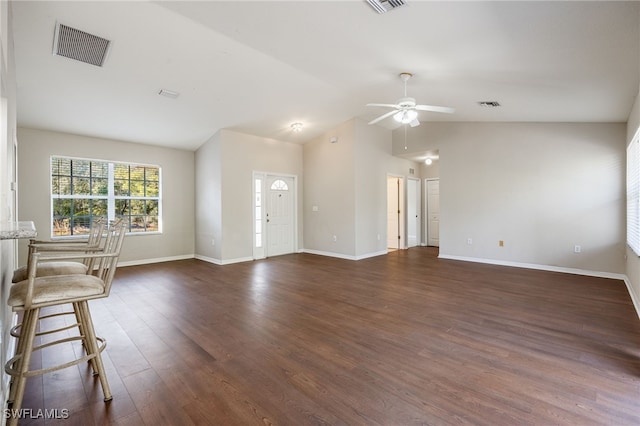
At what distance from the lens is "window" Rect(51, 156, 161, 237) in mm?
5398

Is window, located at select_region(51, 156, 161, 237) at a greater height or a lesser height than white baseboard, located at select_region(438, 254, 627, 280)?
greater

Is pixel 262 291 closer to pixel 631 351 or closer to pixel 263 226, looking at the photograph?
pixel 263 226

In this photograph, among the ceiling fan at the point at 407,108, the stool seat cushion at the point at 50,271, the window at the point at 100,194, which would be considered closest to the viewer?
the stool seat cushion at the point at 50,271

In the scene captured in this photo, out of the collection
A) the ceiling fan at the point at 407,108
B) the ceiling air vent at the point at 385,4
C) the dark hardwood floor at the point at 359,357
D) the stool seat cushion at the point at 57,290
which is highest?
the ceiling air vent at the point at 385,4

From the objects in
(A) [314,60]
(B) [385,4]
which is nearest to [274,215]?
(A) [314,60]

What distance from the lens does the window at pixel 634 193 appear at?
11.8ft

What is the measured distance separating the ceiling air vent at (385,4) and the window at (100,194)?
18.4 feet

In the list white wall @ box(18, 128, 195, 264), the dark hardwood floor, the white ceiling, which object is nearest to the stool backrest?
the dark hardwood floor

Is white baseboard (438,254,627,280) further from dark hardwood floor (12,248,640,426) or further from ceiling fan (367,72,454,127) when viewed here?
ceiling fan (367,72,454,127)

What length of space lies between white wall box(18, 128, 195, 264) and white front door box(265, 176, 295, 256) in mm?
1756

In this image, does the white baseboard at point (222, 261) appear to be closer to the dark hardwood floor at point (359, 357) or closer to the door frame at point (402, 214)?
the dark hardwood floor at point (359, 357)

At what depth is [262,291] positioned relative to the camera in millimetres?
4168

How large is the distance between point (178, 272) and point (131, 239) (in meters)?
1.51

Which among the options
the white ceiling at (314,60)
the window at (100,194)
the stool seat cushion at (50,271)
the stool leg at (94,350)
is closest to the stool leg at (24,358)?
the stool leg at (94,350)
